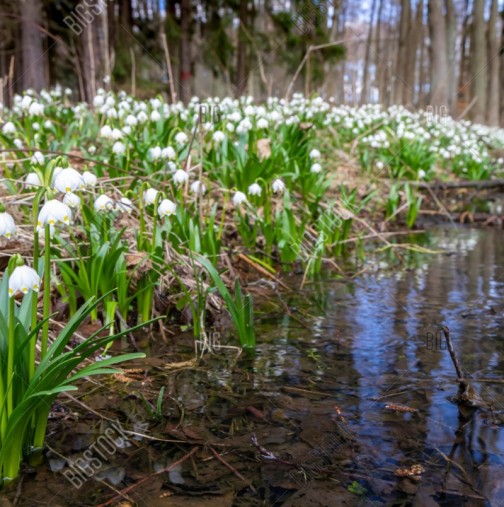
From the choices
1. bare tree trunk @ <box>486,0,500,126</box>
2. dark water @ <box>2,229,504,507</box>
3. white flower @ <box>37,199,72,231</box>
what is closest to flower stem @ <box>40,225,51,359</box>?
white flower @ <box>37,199,72,231</box>

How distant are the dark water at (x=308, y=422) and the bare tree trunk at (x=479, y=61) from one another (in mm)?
15414

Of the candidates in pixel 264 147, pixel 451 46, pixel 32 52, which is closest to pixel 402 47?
pixel 451 46

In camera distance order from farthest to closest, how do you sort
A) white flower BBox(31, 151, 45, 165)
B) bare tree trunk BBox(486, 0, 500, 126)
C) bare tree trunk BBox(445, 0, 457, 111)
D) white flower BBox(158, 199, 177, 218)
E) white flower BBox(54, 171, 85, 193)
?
1. bare tree trunk BBox(486, 0, 500, 126)
2. bare tree trunk BBox(445, 0, 457, 111)
3. white flower BBox(158, 199, 177, 218)
4. white flower BBox(31, 151, 45, 165)
5. white flower BBox(54, 171, 85, 193)

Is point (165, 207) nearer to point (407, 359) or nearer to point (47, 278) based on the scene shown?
point (47, 278)

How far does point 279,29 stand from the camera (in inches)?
687

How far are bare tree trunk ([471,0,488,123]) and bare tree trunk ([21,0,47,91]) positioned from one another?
11.6 metres

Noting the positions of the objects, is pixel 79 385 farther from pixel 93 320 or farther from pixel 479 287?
pixel 479 287

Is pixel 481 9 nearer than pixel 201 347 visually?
No

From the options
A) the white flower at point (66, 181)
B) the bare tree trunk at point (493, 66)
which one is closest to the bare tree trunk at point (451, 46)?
the bare tree trunk at point (493, 66)

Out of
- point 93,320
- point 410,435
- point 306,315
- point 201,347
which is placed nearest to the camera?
point 410,435

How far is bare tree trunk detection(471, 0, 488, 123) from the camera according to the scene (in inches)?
631

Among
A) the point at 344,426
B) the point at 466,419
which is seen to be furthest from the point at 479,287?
the point at 344,426

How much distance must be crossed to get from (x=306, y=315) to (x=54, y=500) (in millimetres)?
1900

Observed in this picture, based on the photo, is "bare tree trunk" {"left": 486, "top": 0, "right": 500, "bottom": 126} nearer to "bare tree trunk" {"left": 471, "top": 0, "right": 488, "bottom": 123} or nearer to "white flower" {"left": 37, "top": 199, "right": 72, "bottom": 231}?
"bare tree trunk" {"left": 471, "top": 0, "right": 488, "bottom": 123}
